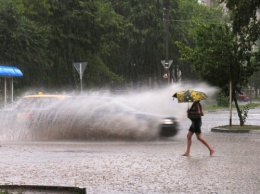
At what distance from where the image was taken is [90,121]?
24969 millimetres

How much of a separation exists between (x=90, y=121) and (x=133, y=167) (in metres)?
9.12

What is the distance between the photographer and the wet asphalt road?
12953 mm

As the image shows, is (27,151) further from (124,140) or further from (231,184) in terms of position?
(231,184)

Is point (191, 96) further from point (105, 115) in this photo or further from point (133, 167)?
point (133, 167)

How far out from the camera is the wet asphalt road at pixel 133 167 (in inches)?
510

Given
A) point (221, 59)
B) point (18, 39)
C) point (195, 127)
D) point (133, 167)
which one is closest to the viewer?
point (133, 167)

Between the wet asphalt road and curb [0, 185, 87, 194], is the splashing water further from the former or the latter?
curb [0, 185, 87, 194]

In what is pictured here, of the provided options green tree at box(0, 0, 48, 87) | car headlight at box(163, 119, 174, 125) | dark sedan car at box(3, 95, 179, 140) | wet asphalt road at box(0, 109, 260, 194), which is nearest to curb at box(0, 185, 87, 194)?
wet asphalt road at box(0, 109, 260, 194)

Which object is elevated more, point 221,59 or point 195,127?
point 221,59

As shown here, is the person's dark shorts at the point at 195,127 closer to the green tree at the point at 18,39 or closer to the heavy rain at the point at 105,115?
the heavy rain at the point at 105,115

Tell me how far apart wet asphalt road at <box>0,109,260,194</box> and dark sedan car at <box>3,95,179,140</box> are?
53.5 inches

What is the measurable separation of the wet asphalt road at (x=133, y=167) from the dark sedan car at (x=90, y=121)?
4.46ft

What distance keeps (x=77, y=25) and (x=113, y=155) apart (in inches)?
1520

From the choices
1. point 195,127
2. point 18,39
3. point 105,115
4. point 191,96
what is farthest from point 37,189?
point 18,39
